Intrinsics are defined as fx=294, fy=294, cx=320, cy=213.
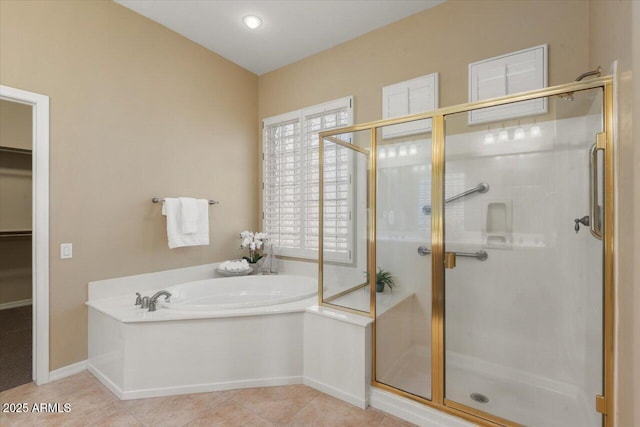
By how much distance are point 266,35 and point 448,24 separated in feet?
5.42

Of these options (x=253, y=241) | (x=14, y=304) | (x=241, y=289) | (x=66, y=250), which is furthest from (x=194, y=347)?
(x=14, y=304)

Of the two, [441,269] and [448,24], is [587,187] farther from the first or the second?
[448,24]

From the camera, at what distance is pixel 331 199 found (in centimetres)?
234

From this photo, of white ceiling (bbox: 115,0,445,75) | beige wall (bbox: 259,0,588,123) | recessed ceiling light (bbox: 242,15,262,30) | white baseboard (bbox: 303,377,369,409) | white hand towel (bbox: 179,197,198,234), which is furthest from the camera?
white hand towel (bbox: 179,197,198,234)

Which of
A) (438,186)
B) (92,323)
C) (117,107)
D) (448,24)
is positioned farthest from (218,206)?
(448,24)

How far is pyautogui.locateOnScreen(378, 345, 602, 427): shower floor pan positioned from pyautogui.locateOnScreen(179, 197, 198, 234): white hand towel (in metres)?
2.05

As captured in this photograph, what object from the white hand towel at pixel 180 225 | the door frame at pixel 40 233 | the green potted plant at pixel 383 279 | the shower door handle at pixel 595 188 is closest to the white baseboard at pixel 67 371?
the door frame at pixel 40 233

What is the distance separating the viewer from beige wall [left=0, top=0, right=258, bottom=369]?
2.11 meters

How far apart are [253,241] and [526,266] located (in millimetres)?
2568

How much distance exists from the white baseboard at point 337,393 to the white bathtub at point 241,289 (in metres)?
0.78

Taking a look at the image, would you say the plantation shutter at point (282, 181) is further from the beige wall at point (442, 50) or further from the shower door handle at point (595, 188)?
the shower door handle at point (595, 188)

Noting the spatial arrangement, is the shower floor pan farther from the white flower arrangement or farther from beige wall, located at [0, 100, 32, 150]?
beige wall, located at [0, 100, 32, 150]

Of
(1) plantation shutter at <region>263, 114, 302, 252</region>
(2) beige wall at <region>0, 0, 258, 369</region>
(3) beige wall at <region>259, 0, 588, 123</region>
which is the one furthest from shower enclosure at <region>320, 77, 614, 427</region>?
(2) beige wall at <region>0, 0, 258, 369</region>

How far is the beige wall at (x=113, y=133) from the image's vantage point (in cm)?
211
